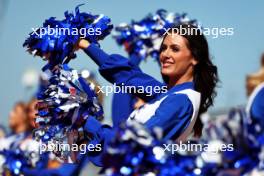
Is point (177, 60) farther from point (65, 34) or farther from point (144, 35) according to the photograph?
point (144, 35)

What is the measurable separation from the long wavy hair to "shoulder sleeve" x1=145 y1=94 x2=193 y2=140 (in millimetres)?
211

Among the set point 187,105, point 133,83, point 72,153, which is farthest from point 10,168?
point 187,105

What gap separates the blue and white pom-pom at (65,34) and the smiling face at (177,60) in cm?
39

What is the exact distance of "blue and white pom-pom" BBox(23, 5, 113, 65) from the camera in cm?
366

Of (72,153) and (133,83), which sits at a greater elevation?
(133,83)

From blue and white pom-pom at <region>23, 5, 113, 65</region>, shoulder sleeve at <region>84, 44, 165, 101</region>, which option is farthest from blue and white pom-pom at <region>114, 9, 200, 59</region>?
shoulder sleeve at <region>84, 44, 165, 101</region>

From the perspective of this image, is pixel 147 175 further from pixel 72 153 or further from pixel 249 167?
pixel 72 153

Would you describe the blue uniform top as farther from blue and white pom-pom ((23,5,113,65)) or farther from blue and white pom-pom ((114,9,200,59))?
blue and white pom-pom ((114,9,200,59))

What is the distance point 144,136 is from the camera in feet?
9.46

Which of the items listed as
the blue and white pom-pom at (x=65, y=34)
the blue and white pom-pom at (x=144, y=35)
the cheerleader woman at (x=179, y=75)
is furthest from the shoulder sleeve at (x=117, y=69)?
the blue and white pom-pom at (x=144, y=35)

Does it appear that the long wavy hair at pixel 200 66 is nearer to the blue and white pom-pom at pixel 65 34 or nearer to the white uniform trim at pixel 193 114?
the white uniform trim at pixel 193 114

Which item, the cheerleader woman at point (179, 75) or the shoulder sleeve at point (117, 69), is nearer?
the cheerleader woman at point (179, 75)

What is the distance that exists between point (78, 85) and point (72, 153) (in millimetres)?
315

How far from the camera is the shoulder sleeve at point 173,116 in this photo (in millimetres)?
3197
